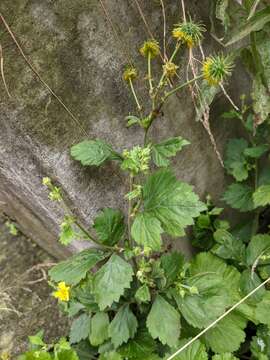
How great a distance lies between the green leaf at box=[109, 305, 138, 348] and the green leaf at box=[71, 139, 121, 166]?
1.59 ft

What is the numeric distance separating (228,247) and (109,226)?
0.63 m

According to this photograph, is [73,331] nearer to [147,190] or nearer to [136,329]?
[136,329]

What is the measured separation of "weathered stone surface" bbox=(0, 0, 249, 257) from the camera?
3.35 ft

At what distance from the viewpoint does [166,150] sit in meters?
1.15

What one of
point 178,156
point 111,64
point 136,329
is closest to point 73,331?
point 136,329

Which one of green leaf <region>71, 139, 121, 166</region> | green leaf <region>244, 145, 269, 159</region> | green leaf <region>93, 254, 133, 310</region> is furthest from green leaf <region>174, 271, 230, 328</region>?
green leaf <region>244, 145, 269, 159</region>

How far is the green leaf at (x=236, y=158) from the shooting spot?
1.73 meters

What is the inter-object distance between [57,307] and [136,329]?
0.52 m

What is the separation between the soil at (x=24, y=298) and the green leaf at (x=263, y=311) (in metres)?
0.74

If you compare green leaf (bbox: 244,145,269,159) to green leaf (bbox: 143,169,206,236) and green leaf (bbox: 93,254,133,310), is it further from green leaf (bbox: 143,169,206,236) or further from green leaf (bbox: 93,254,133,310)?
green leaf (bbox: 93,254,133,310)

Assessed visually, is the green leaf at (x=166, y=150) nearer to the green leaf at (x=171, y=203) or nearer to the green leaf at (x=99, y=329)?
the green leaf at (x=171, y=203)

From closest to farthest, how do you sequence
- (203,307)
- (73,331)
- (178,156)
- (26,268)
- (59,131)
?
(59,131) < (203,307) < (73,331) < (178,156) < (26,268)

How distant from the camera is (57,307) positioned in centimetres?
169

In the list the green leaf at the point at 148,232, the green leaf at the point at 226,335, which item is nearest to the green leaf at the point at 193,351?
the green leaf at the point at 226,335
